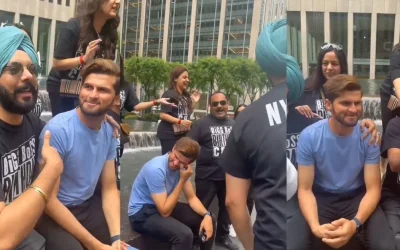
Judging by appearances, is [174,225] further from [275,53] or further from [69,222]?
[275,53]

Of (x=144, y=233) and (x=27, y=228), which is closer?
(x=27, y=228)

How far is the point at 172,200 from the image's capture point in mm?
1536

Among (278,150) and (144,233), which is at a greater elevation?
(278,150)

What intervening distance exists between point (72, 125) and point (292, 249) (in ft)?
2.64

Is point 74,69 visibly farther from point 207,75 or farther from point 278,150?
point 278,150

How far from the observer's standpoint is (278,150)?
1.51 metres

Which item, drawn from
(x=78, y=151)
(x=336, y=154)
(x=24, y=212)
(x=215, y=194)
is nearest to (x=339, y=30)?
(x=336, y=154)

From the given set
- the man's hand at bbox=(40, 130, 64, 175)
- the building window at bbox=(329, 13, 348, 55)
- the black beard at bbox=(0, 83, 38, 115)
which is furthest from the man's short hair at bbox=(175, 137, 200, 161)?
the building window at bbox=(329, 13, 348, 55)

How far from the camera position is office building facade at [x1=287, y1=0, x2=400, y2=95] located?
1605 mm

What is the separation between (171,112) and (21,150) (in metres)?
0.47

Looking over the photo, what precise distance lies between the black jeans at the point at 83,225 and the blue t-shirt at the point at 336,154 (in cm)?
66

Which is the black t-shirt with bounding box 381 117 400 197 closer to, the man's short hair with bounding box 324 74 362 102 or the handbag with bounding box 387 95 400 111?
the handbag with bounding box 387 95 400 111

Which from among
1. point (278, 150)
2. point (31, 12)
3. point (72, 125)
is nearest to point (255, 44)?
point (278, 150)

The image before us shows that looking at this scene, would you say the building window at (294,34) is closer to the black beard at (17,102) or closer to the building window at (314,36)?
the building window at (314,36)
